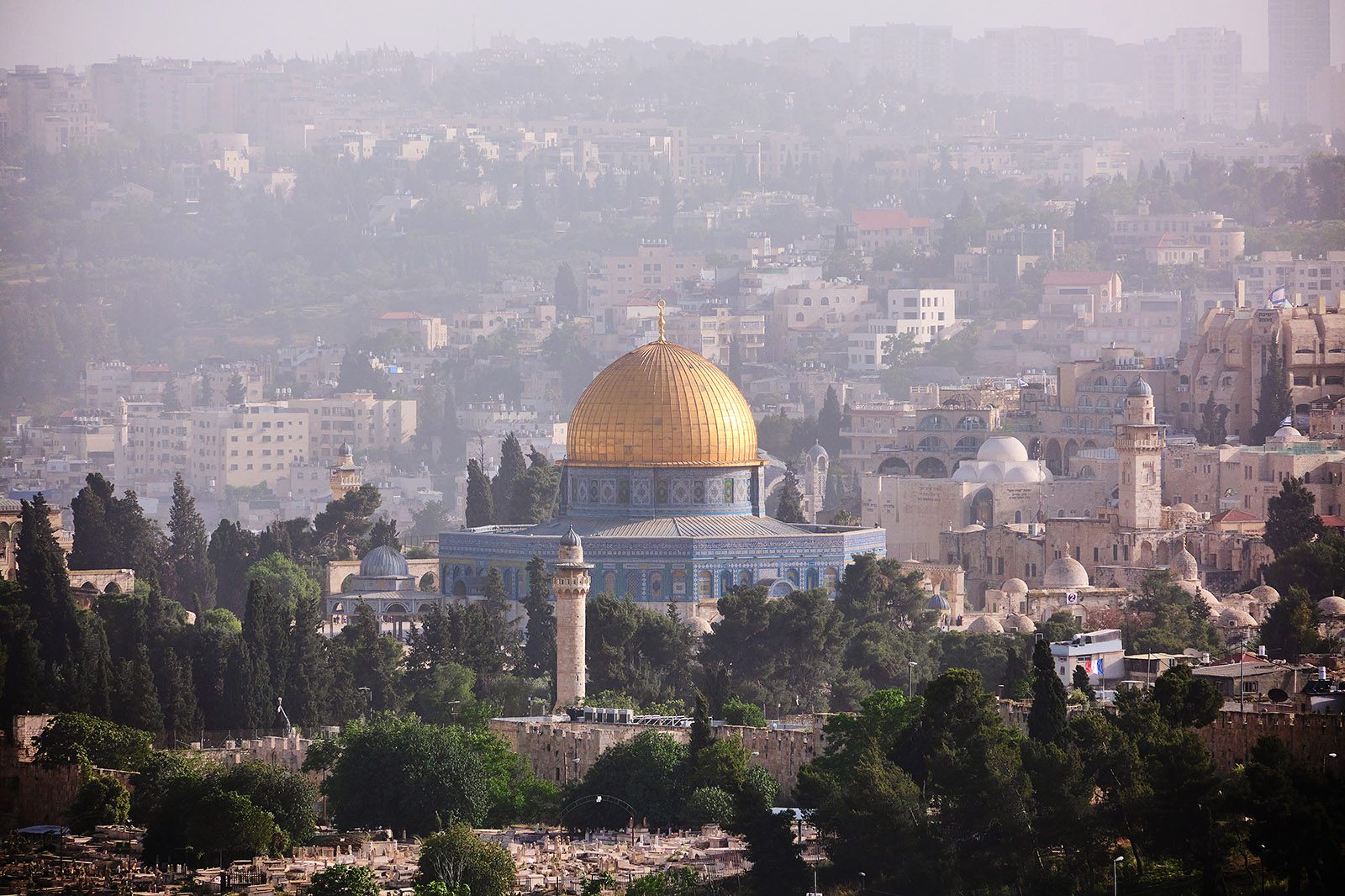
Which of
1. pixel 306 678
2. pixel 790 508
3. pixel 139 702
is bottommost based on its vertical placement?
pixel 139 702

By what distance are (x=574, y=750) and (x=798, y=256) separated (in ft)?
360

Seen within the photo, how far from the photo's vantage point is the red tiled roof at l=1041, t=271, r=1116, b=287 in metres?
134

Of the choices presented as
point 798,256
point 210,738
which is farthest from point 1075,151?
point 210,738

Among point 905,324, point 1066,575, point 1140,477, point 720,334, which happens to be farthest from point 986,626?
point 720,334

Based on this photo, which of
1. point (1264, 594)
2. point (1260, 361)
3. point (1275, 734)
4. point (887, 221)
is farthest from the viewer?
point (887, 221)

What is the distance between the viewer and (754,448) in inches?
2628

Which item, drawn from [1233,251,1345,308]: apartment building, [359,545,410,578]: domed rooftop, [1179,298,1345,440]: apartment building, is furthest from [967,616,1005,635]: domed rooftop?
[1233,251,1345,308]: apartment building

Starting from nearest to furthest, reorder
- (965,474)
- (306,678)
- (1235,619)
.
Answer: (306,678), (1235,619), (965,474)

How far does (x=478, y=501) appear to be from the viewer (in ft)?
244

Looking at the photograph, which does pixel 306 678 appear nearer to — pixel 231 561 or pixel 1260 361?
pixel 231 561

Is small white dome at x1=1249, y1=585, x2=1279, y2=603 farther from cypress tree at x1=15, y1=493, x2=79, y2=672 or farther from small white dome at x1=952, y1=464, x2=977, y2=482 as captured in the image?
cypress tree at x1=15, y1=493, x2=79, y2=672

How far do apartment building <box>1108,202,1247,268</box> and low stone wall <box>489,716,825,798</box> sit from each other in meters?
88.9

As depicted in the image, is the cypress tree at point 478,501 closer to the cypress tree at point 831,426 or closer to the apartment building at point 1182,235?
the cypress tree at point 831,426

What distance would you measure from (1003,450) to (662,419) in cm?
1903
